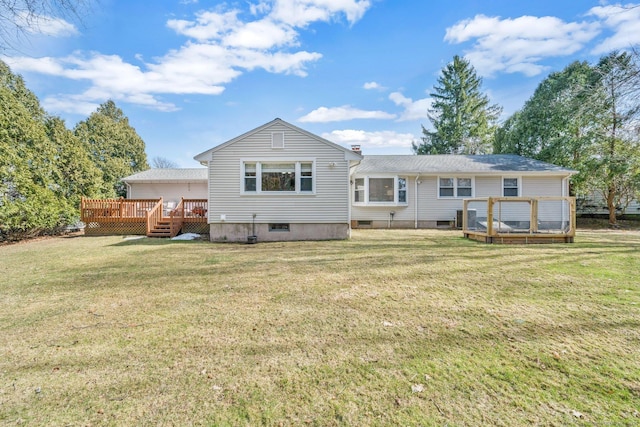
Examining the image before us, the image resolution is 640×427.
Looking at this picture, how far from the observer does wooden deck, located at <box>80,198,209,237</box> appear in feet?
41.0

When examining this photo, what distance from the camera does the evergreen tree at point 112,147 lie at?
24969 mm

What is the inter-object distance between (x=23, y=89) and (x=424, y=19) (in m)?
27.5

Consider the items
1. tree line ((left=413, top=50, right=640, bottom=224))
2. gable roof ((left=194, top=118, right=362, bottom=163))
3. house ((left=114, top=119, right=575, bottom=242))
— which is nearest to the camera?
tree line ((left=413, top=50, right=640, bottom=224))

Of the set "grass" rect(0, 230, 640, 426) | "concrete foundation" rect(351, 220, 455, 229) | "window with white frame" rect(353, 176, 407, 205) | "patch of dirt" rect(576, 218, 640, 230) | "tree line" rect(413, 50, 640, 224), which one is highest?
"tree line" rect(413, 50, 640, 224)

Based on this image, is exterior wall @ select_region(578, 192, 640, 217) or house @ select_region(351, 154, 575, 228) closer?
house @ select_region(351, 154, 575, 228)

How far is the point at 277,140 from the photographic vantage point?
34.4 feet

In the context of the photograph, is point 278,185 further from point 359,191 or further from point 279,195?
point 359,191

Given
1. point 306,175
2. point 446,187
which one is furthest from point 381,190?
point 306,175

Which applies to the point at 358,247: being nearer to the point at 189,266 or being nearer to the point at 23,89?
the point at 189,266

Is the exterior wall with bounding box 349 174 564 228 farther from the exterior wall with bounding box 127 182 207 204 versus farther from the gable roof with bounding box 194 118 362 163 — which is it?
the exterior wall with bounding box 127 182 207 204

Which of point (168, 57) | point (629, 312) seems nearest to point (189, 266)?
point (629, 312)

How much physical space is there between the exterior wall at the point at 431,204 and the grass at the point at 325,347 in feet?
29.4

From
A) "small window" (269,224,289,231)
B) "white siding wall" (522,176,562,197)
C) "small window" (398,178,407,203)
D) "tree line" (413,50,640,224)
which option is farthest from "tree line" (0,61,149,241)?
"white siding wall" (522,176,562,197)

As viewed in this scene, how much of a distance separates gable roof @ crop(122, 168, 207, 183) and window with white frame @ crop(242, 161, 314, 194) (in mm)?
9433
